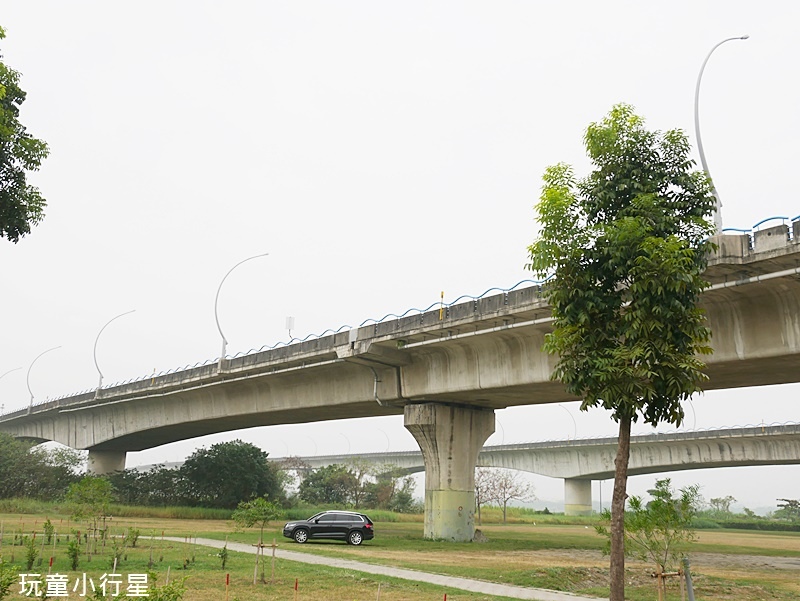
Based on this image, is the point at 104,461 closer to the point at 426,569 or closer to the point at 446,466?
the point at 446,466

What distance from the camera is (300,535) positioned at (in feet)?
108

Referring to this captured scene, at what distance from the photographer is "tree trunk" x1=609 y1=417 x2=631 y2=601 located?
41.6 feet

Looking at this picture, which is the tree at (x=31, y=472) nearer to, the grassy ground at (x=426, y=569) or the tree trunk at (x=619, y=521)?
the grassy ground at (x=426, y=569)

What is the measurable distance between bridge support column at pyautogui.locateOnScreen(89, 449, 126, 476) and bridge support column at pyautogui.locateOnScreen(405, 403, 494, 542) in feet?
136

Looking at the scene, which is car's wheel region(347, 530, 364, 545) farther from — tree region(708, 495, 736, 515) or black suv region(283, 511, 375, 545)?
tree region(708, 495, 736, 515)

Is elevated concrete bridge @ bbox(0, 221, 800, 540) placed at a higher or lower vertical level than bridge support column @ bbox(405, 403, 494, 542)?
higher

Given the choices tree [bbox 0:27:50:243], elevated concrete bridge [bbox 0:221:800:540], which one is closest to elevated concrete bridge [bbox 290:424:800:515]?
elevated concrete bridge [bbox 0:221:800:540]

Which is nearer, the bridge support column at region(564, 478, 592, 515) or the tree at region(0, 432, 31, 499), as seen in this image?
the tree at region(0, 432, 31, 499)

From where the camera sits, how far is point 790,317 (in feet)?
70.3

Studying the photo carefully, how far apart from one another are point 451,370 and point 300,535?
382 inches

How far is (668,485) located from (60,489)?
62407 mm

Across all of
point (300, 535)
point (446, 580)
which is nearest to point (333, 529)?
point (300, 535)

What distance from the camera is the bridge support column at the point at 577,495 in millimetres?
83625

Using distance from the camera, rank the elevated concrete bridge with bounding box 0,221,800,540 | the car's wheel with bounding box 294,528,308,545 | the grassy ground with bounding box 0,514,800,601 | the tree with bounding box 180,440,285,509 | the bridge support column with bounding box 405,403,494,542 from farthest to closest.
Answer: the tree with bounding box 180,440,285,509 → the bridge support column with bounding box 405,403,494,542 → the car's wheel with bounding box 294,528,308,545 → the elevated concrete bridge with bounding box 0,221,800,540 → the grassy ground with bounding box 0,514,800,601
